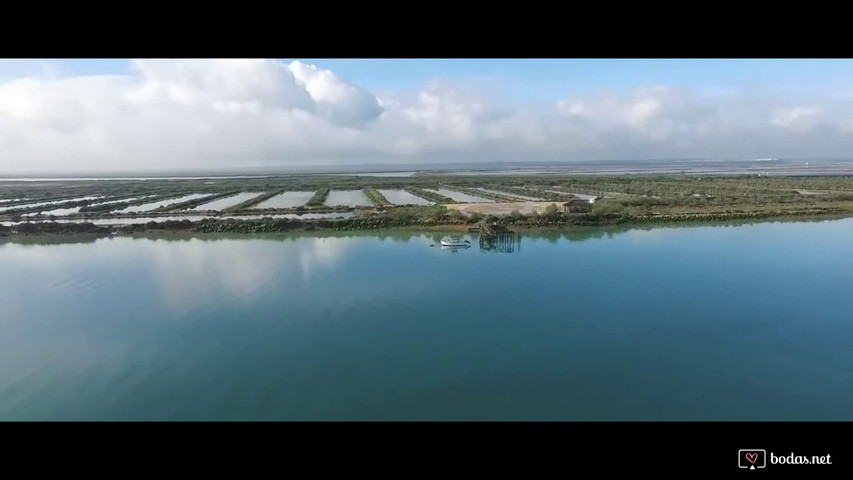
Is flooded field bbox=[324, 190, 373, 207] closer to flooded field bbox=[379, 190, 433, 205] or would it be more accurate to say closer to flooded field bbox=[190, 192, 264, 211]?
flooded field bbox=[379, 190, 433, 205]

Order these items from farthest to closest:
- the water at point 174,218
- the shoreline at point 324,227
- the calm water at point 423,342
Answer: the water at point 174,218, the shoreline at point 324,227, the calm water at point 423,342

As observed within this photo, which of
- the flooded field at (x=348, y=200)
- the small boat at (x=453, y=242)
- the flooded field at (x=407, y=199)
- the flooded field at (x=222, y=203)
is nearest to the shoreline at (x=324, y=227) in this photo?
the small boat at (x=453, y=242)

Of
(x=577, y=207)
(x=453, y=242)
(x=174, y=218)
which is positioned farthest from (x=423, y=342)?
(x=174, y=218)

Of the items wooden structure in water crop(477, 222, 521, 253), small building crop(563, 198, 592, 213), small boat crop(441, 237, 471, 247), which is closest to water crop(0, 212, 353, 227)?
small boat crop(441, 237, 471, 247)

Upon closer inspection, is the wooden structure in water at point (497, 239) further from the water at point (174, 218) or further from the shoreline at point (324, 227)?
the water at point (174, 218)

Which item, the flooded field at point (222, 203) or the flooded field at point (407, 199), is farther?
the flooded field at point (407, 199)
